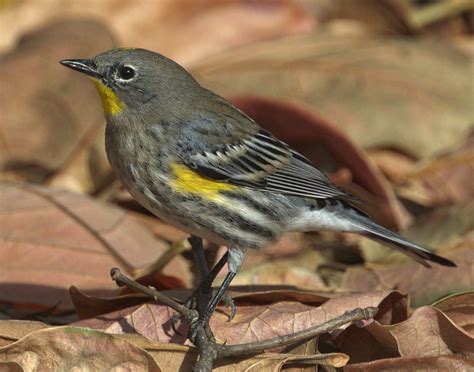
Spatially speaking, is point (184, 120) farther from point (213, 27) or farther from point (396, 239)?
point (213, 27)

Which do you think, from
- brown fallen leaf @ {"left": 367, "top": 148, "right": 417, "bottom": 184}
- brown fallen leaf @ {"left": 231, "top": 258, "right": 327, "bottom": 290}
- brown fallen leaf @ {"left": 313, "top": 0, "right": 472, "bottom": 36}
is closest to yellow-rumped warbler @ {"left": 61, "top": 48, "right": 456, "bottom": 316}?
brown fallen leaf @ {"left": 231, "top": 258, "right": 327, "bottom": 290}

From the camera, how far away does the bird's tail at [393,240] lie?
4711 mm

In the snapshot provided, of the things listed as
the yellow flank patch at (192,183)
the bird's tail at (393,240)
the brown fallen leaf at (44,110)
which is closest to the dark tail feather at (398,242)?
the bird's tail at (393,240)

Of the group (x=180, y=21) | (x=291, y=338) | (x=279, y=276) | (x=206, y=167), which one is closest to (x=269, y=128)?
(x=279, y=276)

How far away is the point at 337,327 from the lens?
3828mm

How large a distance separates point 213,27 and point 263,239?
3.44 meters

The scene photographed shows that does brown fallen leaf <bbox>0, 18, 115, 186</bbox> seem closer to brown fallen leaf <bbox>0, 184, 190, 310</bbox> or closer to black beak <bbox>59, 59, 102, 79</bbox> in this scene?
brown fallen leaf <bbox>0, 184, 190, 310</bbox>

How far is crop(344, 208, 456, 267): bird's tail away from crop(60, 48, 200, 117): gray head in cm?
101

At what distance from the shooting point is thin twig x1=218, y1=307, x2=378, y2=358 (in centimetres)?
380

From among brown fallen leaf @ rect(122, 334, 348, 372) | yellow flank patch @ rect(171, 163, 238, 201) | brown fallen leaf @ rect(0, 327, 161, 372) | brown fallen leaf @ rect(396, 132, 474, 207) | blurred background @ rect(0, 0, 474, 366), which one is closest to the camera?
brown fallen leaf @ rect(0, 327, 161, 372)

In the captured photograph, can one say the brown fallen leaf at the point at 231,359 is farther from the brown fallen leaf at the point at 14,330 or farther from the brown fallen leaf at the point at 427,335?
the brown fallen leaf at the point at 14,330

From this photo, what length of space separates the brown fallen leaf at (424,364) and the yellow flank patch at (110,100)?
1.64 m

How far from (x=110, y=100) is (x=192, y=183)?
614mm

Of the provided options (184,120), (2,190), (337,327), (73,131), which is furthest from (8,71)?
(337,327)
